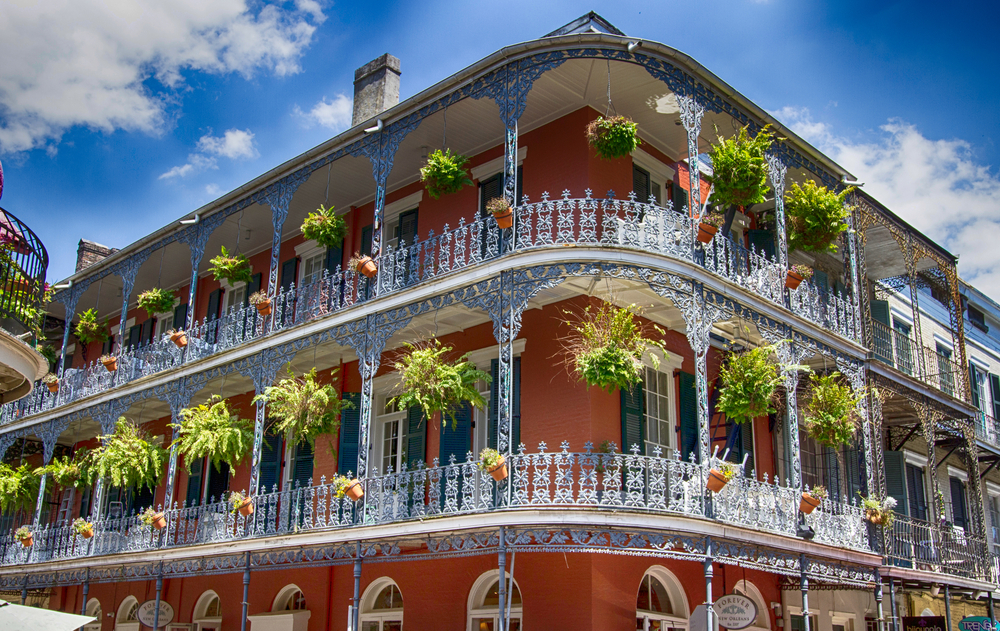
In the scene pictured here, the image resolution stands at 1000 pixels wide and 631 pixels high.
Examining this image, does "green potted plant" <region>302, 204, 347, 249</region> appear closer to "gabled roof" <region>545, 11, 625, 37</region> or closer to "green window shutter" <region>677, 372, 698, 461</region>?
"gabled roof" <region>545, 11, 625, 37</region>

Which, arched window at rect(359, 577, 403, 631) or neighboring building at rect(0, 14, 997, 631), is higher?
neighboring building at rect(0, 14, 997, 631)

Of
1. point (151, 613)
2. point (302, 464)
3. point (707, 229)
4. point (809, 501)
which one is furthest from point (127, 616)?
point (707, 229)

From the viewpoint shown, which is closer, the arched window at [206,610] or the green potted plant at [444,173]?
the green potted plant at [444,173]

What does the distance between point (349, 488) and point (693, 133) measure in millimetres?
6352

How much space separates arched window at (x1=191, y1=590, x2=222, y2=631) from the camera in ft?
53.9

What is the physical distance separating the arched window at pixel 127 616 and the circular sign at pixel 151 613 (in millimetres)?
1223

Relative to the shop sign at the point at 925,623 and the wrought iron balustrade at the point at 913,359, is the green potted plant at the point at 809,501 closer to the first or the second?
the shop sign at the point at 925,623

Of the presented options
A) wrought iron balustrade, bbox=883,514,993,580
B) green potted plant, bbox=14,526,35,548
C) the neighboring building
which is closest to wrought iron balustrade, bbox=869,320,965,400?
the neighboring building

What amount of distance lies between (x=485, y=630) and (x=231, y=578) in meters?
5.93

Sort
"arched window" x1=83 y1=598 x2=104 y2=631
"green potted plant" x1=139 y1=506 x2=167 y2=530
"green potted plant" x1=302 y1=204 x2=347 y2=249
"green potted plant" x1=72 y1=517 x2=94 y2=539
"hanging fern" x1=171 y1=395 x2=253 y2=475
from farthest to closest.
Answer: "arched window" x1=83 y1=598 x2=104 y2=631
"green potted plant" x1=72 y1=517 x2=94 y2=539
"green potted plant" x1=139 y1=506 x2=167 y2=530
"green potted plant" x1=302 y1=204 x2=347 y2=249
"hanging fern" x1=171 y1=395 x2=253 y2=475

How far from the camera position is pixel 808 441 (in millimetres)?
15430

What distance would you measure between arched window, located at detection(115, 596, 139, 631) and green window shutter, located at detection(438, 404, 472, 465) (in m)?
8.75

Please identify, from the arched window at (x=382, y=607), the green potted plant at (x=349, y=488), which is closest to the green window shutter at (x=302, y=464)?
the arched window at (x=382, y=607)

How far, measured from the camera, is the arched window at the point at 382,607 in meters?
13.4
